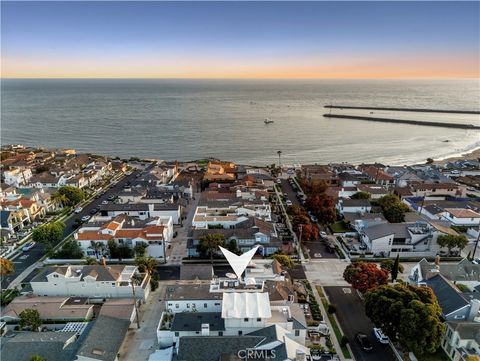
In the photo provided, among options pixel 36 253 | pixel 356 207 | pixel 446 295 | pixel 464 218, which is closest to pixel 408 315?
pixel 446 295

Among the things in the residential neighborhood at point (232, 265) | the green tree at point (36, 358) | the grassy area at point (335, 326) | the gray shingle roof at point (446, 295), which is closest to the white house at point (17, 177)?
the residential neighborhood at point (232, 265)

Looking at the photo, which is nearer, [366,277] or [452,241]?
[366,277]

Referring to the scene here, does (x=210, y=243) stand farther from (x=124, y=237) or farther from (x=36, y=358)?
(x=36, y=358)

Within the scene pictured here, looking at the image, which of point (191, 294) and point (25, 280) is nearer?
point (191, 294)

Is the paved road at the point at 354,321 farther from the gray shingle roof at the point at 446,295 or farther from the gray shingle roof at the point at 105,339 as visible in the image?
the gray shingle roof at the point at 105,339

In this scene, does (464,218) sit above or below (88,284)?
above

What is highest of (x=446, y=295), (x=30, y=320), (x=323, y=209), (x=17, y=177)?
(x=323, y=209)

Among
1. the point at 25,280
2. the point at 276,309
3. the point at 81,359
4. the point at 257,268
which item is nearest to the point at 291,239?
the point at 257,268

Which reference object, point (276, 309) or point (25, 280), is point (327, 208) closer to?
point (276, 309)

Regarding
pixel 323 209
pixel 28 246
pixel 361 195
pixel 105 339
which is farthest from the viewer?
pixel 361 195
